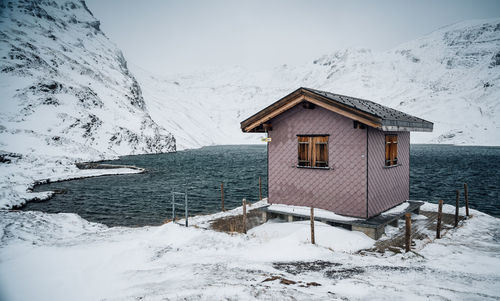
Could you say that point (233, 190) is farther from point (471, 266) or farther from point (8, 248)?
point (471, 266)

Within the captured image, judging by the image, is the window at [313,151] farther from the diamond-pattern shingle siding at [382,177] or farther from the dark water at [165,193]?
the dark water at [165,193]

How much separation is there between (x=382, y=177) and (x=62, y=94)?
288ft

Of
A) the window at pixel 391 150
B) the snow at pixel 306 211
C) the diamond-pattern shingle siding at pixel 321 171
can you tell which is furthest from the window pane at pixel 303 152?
the window at pixel 391 150

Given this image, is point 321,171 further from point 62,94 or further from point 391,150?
point 62,94

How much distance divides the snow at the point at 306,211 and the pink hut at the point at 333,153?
0.19 m

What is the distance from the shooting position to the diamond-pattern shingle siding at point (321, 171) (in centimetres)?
1212

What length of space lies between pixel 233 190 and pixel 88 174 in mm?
23741

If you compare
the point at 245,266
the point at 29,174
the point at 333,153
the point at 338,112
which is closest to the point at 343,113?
the point at 338,112

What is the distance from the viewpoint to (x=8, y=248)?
1064cm

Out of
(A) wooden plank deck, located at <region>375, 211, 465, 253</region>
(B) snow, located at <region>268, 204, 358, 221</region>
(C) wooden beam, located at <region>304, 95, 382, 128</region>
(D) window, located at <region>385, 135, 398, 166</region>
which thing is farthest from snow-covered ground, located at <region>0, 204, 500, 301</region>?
(C) wooden beam, located at <region>304, 95, 382, 128</region>

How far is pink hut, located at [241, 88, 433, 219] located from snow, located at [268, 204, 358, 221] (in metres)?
0.19

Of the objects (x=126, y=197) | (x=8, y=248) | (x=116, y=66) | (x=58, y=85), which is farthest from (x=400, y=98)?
(x=8, y=248)

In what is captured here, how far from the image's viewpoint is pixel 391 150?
545 inches

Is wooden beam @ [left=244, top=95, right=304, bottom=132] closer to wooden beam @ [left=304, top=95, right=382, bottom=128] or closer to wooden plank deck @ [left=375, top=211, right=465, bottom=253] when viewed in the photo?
wooden beam @ [left=304, top=95, right=382, bottom=128]
